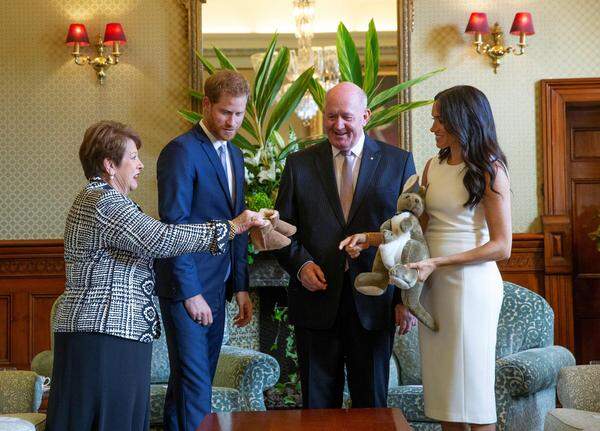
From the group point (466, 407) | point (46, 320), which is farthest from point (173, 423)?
point (46, 320)

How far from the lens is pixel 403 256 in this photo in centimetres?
279

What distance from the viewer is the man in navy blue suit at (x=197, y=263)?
3.03 metres

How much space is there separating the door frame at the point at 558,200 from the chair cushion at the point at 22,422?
381 centimetres

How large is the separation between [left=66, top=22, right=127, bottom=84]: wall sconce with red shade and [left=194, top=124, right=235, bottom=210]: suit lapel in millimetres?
3115

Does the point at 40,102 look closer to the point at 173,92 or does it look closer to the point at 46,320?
the point at 173,92

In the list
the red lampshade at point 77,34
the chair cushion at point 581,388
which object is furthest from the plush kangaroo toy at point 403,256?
the red lampshade at point 77,34

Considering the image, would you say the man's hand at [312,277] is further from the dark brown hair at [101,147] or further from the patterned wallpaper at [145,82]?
the patterned wallpaper at [145,82]

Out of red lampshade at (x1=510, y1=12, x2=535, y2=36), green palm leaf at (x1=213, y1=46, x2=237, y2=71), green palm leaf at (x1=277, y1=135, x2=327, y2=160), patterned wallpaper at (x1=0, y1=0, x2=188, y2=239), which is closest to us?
green palm leaf at (x1=277, y1=135, x2=327, y2=160)

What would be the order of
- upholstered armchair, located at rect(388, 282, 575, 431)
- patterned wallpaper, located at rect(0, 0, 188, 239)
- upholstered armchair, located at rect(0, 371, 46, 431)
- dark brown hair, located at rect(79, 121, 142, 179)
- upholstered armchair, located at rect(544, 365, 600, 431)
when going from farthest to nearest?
patterned wallpaper, located at rect(0, 0, 188, 239)
upholstered armchair, located at rect(388, 282, 575, 431)
upholstered armchair, located at rect(0, 371, 46, 431)
upholstered armchair, located at rect(544, 365, 600, 431)
dark brown hair, located at rect(79, 121, 142, 179)

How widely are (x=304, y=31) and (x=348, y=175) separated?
323 centimetres

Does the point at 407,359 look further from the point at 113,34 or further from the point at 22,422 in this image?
the point at 113,34

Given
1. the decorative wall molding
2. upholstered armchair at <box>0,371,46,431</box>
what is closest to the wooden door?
the decorative wall molding

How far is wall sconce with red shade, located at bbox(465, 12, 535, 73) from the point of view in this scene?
5.97 m

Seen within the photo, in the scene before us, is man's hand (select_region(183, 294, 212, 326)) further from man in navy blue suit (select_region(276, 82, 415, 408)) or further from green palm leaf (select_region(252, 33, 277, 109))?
green palm leaf (select_region(252, 33, 277, 109))
